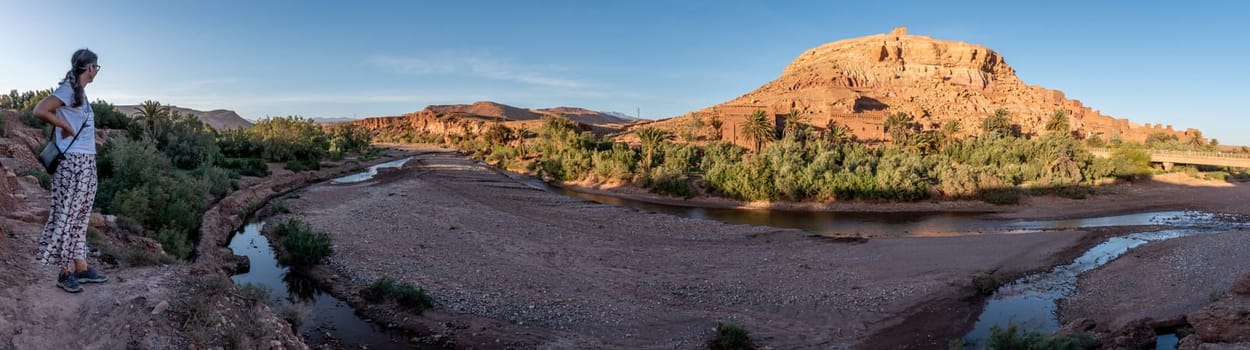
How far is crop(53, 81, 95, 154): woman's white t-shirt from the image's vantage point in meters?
4.35

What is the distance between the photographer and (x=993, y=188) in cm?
2723

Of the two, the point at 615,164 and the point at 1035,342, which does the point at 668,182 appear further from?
the point at 1035,342

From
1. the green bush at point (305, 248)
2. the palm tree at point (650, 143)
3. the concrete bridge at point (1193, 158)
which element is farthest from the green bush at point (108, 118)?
the concrete bridge at point (1193, 158)

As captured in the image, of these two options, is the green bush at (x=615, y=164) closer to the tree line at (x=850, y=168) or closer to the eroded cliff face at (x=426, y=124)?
the tree line at (x=850, y=168)

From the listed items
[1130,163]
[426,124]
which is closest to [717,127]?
[1130,163]

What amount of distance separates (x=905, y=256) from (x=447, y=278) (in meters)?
11.9

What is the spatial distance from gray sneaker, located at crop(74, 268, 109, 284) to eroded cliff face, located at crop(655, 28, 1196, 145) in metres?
44.6

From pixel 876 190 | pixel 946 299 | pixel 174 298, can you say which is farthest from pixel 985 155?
pixel 174 298

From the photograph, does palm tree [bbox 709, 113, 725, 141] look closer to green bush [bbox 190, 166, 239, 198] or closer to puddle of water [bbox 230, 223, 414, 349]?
green bush [bbox 190, 166, 239, 198]

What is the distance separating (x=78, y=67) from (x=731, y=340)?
25.1 ft

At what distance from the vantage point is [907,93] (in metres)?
76.4

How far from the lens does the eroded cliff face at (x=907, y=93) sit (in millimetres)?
57531

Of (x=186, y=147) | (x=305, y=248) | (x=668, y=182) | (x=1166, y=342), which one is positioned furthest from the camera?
(x=668, y=182)

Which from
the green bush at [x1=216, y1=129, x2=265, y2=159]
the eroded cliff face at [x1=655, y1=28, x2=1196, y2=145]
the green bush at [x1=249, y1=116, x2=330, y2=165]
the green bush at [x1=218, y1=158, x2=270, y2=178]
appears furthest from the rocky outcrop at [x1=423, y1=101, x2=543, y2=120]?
the green bush at [x1=218, y1=158, x2=270, y2=178]
